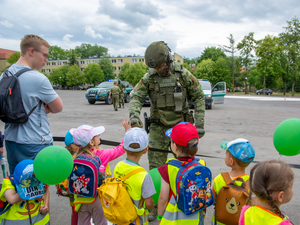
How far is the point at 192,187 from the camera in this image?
1.73m

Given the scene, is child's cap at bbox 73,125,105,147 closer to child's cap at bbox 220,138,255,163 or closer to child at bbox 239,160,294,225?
child's cap at bbox 220,138,255,163

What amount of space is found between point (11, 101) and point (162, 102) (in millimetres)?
1809

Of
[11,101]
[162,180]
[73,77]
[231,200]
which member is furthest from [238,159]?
[73,77]

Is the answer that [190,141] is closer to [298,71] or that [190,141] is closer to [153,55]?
[153,55]

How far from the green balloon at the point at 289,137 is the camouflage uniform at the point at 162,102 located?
1065 millimetres

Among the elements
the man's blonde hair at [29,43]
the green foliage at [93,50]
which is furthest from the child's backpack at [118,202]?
the green foliage at [93,50]

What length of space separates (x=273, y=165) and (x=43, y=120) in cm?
201

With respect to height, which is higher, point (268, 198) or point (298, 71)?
point (298, 71)

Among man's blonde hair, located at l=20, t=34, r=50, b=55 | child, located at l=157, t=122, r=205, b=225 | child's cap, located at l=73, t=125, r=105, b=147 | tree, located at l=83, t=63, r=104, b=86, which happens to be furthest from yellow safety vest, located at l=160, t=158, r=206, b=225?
tree, located at l=83, t=63, r=104, b=86

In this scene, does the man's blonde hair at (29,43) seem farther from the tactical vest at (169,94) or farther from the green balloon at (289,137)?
the green balloon at (289,137)

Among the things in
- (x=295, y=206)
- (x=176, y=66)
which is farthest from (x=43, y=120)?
(x=295, y=206)

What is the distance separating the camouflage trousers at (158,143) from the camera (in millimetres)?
2996

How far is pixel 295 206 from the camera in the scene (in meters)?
2.98

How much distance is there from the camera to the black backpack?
189 cm
